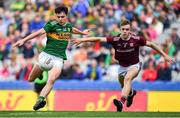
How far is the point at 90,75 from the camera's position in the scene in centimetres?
2484

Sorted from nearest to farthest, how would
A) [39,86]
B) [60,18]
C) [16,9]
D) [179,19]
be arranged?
[60,18] < [39,86] < [179,19] < [16,9]

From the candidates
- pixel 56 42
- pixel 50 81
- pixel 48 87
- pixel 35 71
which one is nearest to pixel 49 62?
pixel 56 42

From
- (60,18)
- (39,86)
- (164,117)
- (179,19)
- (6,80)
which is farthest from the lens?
(179,19)

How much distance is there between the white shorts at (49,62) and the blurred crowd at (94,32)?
21.7 ft

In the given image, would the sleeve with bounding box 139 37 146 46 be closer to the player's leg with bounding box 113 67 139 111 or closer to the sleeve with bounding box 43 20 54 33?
the player's leg with bounding box 113 67 139 111

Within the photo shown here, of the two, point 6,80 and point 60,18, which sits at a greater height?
point 60,18

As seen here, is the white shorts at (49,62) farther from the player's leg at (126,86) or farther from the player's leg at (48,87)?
the player's leg at (126,86)

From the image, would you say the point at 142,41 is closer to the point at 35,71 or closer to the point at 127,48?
the point at 127,48

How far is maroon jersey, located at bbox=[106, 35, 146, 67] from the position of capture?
18.6 metres

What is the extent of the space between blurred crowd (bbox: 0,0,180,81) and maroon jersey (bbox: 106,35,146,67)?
17.9ft

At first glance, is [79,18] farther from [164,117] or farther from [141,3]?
[164,117]

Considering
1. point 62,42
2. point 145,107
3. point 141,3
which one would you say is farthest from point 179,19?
point 62,42

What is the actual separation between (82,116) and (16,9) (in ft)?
43.9

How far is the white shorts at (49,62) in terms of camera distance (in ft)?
58.6
